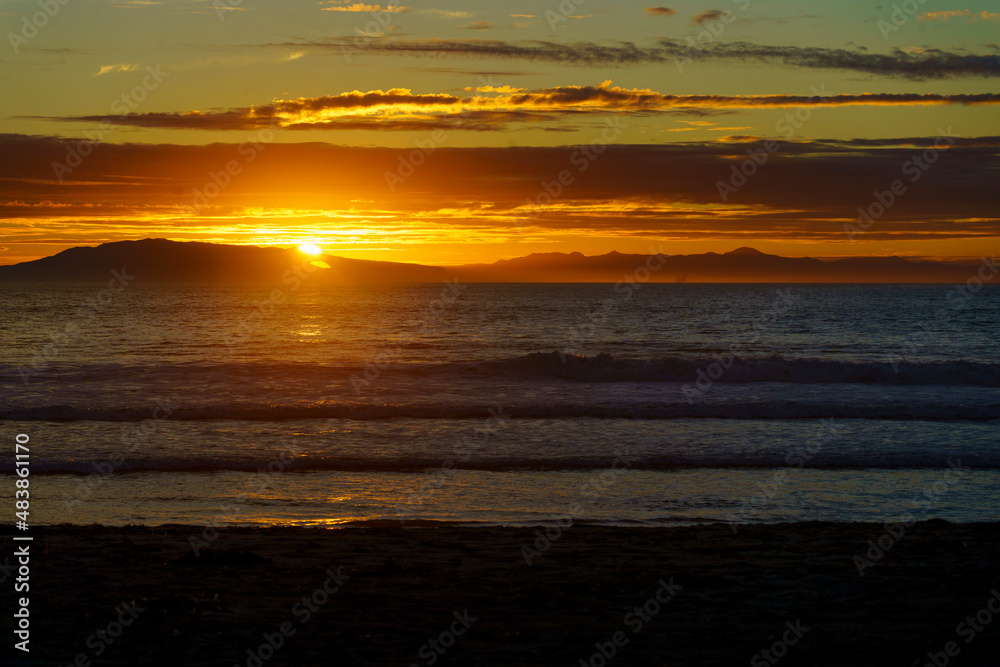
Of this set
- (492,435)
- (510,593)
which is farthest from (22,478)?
(510,593)

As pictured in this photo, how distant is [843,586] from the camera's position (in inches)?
291

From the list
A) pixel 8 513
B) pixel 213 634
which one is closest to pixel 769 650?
pixel 213 634

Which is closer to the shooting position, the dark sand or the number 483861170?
the dark sand

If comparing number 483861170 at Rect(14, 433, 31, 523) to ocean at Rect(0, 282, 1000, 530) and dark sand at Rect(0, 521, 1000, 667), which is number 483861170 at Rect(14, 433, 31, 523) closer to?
ocean at Rect(0, 282, 1000, 530)

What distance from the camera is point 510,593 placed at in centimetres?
720

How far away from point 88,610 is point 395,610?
2.70 meters

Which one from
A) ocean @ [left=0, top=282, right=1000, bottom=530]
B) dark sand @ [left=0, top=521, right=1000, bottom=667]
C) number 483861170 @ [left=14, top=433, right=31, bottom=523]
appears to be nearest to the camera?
dark sand @ [left=0, top=521, right=1000, bottom=667]

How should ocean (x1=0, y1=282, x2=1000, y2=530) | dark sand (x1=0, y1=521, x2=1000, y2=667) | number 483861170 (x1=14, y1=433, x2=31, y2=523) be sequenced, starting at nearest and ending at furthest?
1. dark sand (x1=0, y1=521, x2=1000, y2=667)
2. number 483861170 (x1=14, y1=433, x2=31, y2=523)
3. ocean (x1=0, y1=282, x2=1000, y2=530)

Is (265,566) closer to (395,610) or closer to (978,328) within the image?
(395,610)

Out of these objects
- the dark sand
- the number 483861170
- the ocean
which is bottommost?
the ocean

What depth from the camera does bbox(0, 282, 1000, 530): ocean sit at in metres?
11.7

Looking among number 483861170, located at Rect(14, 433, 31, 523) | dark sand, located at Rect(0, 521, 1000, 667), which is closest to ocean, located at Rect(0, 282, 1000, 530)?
number 483861170, located at Rect(14, 433, 31, 523)

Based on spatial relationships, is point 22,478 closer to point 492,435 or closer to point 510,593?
point 492,435

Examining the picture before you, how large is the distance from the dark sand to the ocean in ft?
4.57
